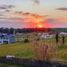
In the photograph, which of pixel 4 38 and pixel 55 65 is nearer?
pixel 55 65

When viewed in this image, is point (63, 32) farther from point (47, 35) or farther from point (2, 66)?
point (2, 66)

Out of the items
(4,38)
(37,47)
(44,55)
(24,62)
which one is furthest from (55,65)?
(4,38)

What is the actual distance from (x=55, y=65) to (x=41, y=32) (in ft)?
70.0

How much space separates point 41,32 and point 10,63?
19067mm

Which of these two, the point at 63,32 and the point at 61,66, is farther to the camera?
the point at 63,32

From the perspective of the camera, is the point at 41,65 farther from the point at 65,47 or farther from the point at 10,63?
the point at 65,47

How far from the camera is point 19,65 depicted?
12.2 metres

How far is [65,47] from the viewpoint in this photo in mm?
28344

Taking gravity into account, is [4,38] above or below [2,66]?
below

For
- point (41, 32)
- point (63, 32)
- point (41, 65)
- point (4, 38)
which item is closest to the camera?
point (41, 65)

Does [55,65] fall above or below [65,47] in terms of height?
above

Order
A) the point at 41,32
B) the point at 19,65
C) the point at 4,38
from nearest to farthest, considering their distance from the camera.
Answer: the point at 19,65 < the point at 41,32 < the point at 4,38

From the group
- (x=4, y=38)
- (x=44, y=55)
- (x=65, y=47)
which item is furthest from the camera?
(x=4, y=38)

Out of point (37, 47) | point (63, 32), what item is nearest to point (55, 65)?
point (37, 47)
